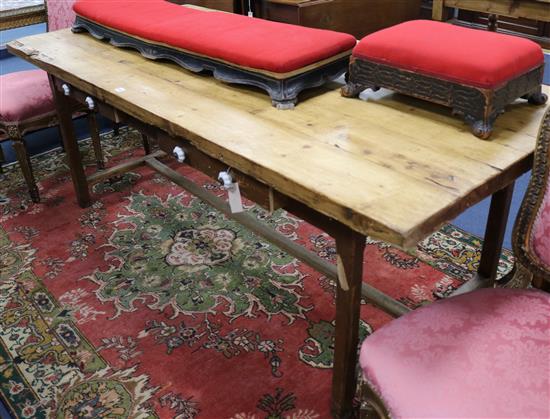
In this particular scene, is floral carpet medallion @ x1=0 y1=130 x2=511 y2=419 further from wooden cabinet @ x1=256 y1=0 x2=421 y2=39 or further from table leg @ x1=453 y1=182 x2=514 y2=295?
wooden cabinet @ x1=256 y1=0 x2=421 y2=39

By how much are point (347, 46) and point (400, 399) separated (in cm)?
101

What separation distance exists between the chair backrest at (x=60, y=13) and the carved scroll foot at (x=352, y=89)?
5.89ft

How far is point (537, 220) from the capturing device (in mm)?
1194

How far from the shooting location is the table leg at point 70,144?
242 centimetres

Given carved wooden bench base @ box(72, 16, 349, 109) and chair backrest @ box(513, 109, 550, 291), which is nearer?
chair backrest @ box(513, 109, 550, 291)

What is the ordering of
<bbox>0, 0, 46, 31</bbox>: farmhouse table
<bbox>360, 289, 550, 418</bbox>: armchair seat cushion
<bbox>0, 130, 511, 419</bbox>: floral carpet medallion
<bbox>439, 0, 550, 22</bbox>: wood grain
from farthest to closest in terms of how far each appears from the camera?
<bbox>439, 0, 550, 22</bbox>: wood grain
<bbox>0, 0, 46, 31</bbox>: farmhouse table
<bbox>0, 130, 511, 419</bbox>: floral carpet medallion
<bbox>360, 289, 550, 418</bbox>: armchair seat cushion

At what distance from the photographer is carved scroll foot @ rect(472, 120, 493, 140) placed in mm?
1279

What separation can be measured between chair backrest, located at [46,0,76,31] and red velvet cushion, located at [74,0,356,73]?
72cm

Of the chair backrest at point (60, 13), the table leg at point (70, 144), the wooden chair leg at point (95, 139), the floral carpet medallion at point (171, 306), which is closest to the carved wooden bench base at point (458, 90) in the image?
the floral carpet medallion at point (171, 306)


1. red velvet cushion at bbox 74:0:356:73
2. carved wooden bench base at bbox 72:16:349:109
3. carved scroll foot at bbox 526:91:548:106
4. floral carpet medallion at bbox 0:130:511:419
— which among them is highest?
red velvet cushion at bbox 74:0:356:73

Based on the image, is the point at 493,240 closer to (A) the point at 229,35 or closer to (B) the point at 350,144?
(B) the point at 350,144

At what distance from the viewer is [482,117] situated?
1273 mm

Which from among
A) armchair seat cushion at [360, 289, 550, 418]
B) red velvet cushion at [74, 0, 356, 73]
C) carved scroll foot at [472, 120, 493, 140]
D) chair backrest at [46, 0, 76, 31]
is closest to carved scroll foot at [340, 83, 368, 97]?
red velvet cushion at [74, 0, 356, 73]

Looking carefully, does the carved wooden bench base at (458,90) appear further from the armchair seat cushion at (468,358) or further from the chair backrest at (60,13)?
the chair backrest at (60,13)
